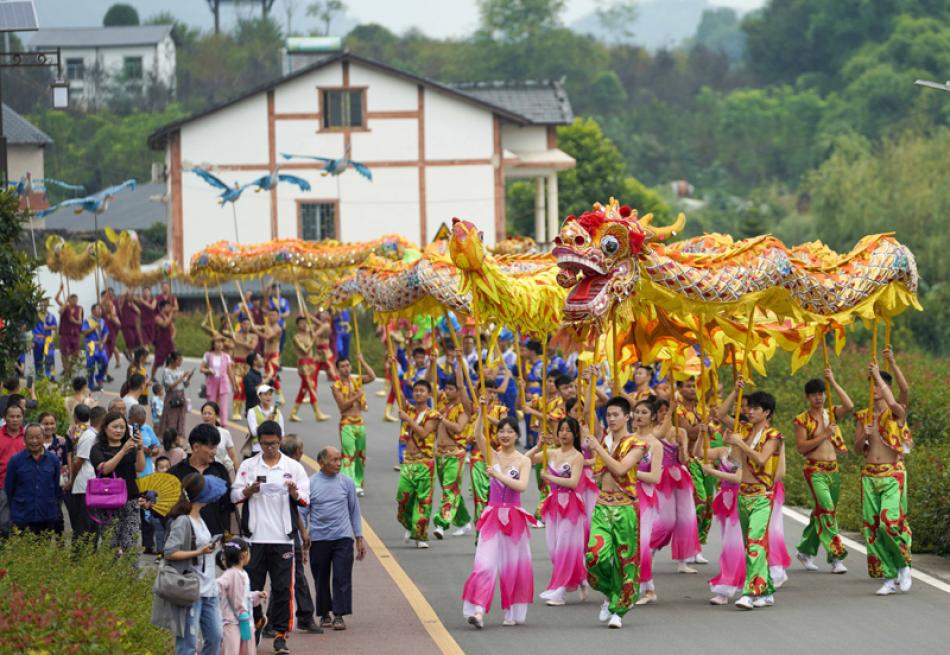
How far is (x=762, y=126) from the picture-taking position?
87.2 meters

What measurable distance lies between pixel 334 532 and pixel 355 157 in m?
34.6

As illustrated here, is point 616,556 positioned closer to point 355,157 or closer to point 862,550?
point 862,550

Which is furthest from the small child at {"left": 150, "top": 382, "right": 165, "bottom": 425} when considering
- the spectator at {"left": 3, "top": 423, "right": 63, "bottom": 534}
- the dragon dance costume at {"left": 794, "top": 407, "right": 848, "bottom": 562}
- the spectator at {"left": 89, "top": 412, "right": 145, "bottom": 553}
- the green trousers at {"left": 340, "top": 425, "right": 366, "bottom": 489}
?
the dragon dance costume at {"left": 794, "top": 407, "right": 848, "bottom": 562}

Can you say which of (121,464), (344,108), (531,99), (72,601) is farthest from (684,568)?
(531,99)

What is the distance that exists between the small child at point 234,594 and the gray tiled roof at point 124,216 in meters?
48.7

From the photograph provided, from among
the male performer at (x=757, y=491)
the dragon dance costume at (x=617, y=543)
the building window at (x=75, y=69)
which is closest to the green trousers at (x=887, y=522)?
the male performer at (x=757, y=491)

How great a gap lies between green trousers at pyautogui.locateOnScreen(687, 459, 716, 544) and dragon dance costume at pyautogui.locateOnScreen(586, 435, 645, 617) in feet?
9.11

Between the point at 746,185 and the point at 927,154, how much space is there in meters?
39.0

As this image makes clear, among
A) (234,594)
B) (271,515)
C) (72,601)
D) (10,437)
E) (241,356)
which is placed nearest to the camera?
(72,601)

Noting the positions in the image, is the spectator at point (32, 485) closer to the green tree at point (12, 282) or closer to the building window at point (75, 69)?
the green tree at point (12, 282)

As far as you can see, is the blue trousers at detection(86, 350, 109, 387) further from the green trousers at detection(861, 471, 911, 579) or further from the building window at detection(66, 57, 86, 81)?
the building window at detection(66, 57, 86, 81)

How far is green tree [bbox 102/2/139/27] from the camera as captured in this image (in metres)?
108

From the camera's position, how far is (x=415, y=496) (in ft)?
56.5

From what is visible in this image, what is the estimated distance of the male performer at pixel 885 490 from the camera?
47.4 feet
